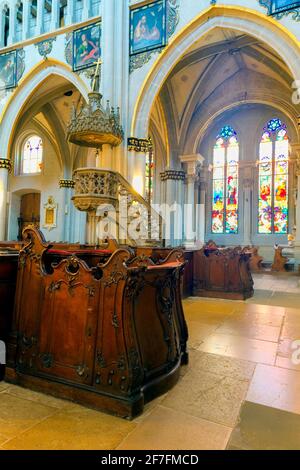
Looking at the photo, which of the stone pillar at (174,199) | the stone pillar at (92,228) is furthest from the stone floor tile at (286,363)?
the stone pillar at (174,199)

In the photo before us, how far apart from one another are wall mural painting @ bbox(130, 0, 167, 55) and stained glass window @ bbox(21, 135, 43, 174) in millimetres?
9076

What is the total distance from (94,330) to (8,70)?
11374 millimetres

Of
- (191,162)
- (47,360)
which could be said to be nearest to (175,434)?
(47,360)

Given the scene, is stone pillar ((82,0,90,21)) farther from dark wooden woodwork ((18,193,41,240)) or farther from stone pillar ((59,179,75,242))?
dark wooden woodwork ((18,193,41,240))

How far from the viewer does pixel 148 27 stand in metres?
8.41

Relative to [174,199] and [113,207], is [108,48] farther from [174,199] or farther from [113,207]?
[174,199]

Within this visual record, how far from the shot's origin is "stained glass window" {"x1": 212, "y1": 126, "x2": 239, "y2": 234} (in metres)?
15.4

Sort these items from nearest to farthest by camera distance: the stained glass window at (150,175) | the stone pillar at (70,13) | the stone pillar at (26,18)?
the stone pillar at (70,13), the stone pillar at (26,18), the stained glass window at (150,175)

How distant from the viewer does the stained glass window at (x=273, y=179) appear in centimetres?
1431

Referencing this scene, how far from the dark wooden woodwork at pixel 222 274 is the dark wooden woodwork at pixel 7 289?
464cm

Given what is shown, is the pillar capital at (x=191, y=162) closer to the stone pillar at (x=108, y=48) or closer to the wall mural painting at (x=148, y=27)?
the wall mural painting at (x=148, y=27)

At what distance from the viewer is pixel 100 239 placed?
727 cm

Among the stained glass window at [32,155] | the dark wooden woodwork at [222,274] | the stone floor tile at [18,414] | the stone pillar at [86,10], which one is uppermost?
the stone pillar at [86,10]

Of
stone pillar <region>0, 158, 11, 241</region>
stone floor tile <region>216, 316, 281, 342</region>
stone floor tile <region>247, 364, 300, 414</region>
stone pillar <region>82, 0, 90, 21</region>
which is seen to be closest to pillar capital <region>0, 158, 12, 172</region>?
stone pillar <region>0, 158, 11, 241</region>
